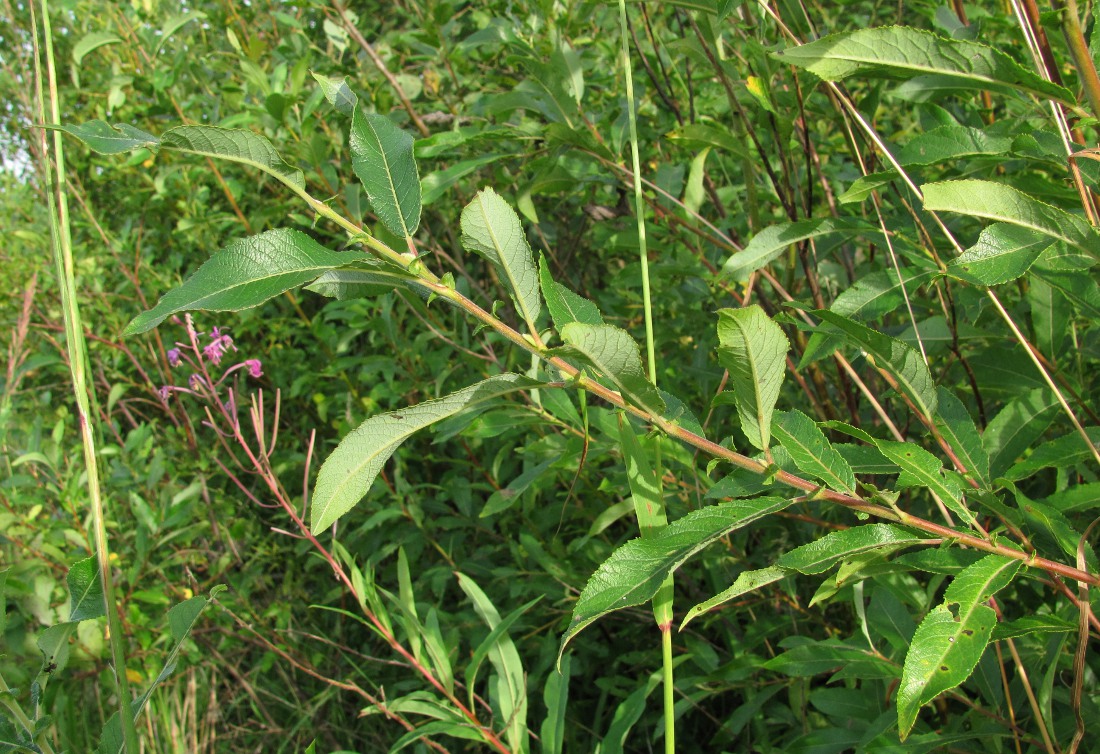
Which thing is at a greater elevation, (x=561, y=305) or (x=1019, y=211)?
(x=561, y=305)

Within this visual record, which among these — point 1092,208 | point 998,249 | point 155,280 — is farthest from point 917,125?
point 155,280

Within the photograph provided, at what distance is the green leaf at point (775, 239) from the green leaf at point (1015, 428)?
0.28 meters

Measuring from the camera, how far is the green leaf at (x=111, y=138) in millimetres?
663

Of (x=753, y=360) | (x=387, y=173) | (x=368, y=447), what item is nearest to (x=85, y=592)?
(x=368, y=447)

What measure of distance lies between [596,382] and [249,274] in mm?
282

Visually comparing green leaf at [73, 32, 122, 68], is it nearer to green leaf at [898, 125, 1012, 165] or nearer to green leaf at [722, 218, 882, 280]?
green leaf at [722, 218, 882, 280]

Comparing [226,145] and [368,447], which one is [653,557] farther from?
[226,145]

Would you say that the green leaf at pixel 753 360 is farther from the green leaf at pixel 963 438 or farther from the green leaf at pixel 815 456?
the green leaf at pixel 963 438

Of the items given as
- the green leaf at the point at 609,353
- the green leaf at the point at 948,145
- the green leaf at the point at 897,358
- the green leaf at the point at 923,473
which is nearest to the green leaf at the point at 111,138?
the green leaf at the point at 609,353

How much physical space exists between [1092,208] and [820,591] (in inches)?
20.3

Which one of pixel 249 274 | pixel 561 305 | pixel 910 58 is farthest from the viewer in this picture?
pixel 910 58

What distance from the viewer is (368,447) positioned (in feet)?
2.29

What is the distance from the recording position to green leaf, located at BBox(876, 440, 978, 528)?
2.64 ft

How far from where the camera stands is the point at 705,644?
164 centimetres
